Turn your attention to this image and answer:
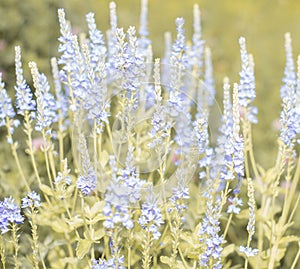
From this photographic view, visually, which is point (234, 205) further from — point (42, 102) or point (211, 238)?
point (42, 102)

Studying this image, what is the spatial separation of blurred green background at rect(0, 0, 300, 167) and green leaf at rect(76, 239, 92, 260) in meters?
2.68

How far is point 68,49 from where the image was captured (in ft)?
9.23

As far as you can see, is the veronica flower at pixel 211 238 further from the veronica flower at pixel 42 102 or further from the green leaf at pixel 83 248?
the veronica flower at pixel 42 102

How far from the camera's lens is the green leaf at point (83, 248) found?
2.41m

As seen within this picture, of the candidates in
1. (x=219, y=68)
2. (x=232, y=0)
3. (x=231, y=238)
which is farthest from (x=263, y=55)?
(x=231, y=238)

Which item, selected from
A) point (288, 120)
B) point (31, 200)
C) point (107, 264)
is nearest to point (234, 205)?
point (288, 120)

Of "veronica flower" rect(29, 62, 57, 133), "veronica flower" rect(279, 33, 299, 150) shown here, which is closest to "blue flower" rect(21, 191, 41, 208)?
"veronica flower" rect(29, 62, 57, 133)

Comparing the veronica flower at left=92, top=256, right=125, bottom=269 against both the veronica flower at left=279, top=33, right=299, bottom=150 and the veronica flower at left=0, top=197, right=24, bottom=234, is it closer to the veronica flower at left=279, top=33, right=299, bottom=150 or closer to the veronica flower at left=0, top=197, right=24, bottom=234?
the veronica flower at left=0, top=197, right=24, bottom=234

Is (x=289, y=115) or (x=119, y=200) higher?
(x=289, y=115)

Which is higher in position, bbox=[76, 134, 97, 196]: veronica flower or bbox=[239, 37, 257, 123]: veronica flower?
bbox=[239, 37, 257, 123]: veronica flower

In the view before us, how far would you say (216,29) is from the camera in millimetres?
8062

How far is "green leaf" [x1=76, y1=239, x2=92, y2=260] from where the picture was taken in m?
2.41

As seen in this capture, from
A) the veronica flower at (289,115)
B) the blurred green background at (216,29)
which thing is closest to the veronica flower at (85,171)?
the veronica flower at (289,115)

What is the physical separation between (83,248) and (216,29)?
601 centimetres
